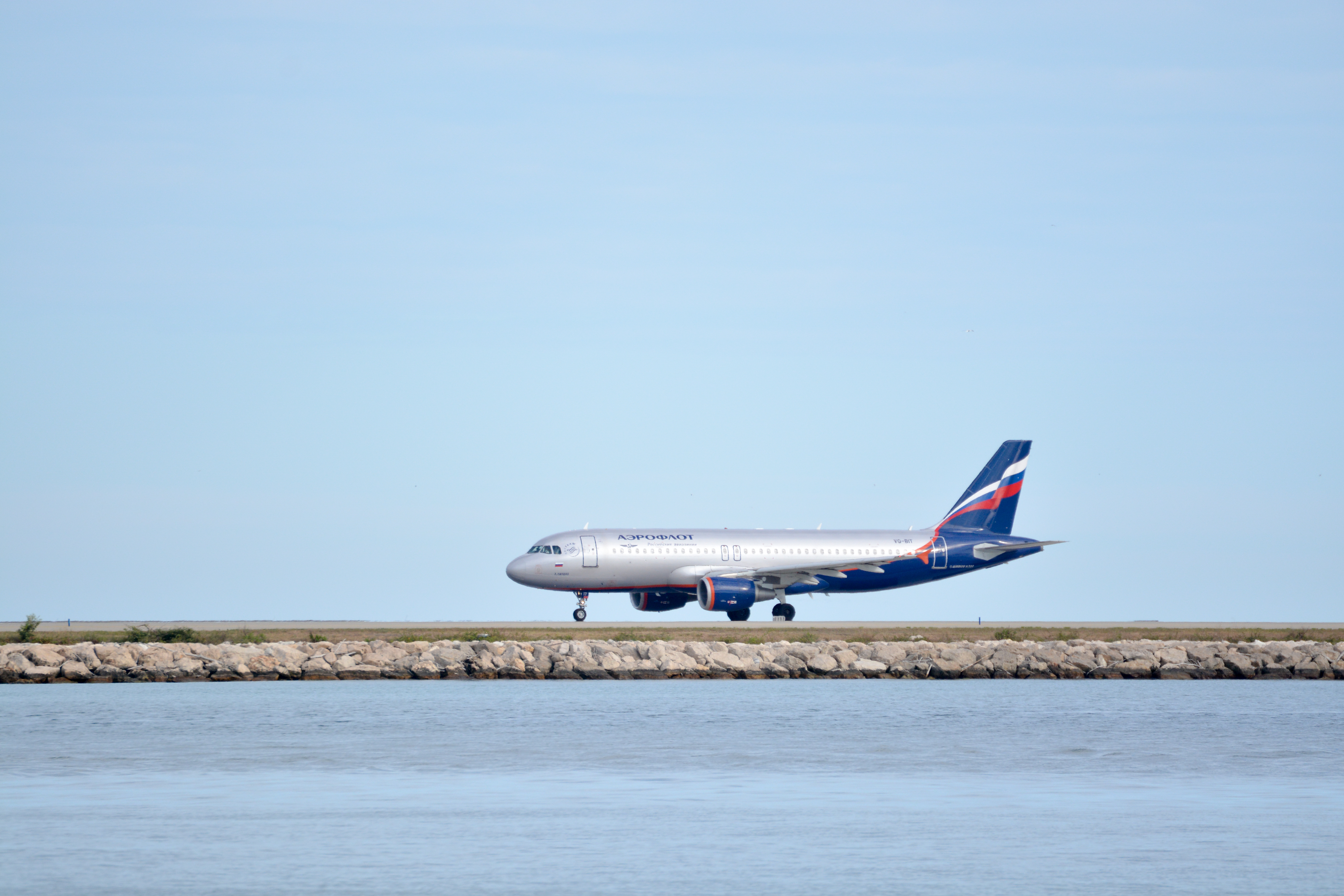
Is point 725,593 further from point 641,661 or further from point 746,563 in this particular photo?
point 641,661

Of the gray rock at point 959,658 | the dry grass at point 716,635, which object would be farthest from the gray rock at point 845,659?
the dry grass at point 716,635

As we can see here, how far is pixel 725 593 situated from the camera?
6862cm

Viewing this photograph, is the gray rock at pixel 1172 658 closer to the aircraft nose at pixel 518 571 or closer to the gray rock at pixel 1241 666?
the gray rock at pixel 1241 666

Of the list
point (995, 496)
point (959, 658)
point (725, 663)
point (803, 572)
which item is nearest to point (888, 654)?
point (959, 658)

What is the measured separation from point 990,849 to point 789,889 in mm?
3548

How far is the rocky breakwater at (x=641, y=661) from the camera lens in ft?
154

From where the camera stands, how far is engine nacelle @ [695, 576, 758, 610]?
2697 inches

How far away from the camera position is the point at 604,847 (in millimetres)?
19172

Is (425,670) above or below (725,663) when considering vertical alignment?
below

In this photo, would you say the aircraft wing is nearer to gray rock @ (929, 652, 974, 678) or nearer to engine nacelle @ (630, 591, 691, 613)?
engine nacelle @ (630, 591, 691, 613)

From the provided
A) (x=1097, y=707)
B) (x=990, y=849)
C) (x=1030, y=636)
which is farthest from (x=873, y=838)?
(x=1030, y=636)

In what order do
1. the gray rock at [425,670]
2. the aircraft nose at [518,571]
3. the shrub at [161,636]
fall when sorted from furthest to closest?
the aircraft nose at [518,571] < the shrub at [161,636] < the gray rock at [425,670]

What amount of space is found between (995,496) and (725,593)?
59.9ft

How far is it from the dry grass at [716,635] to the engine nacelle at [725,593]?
2.42m
